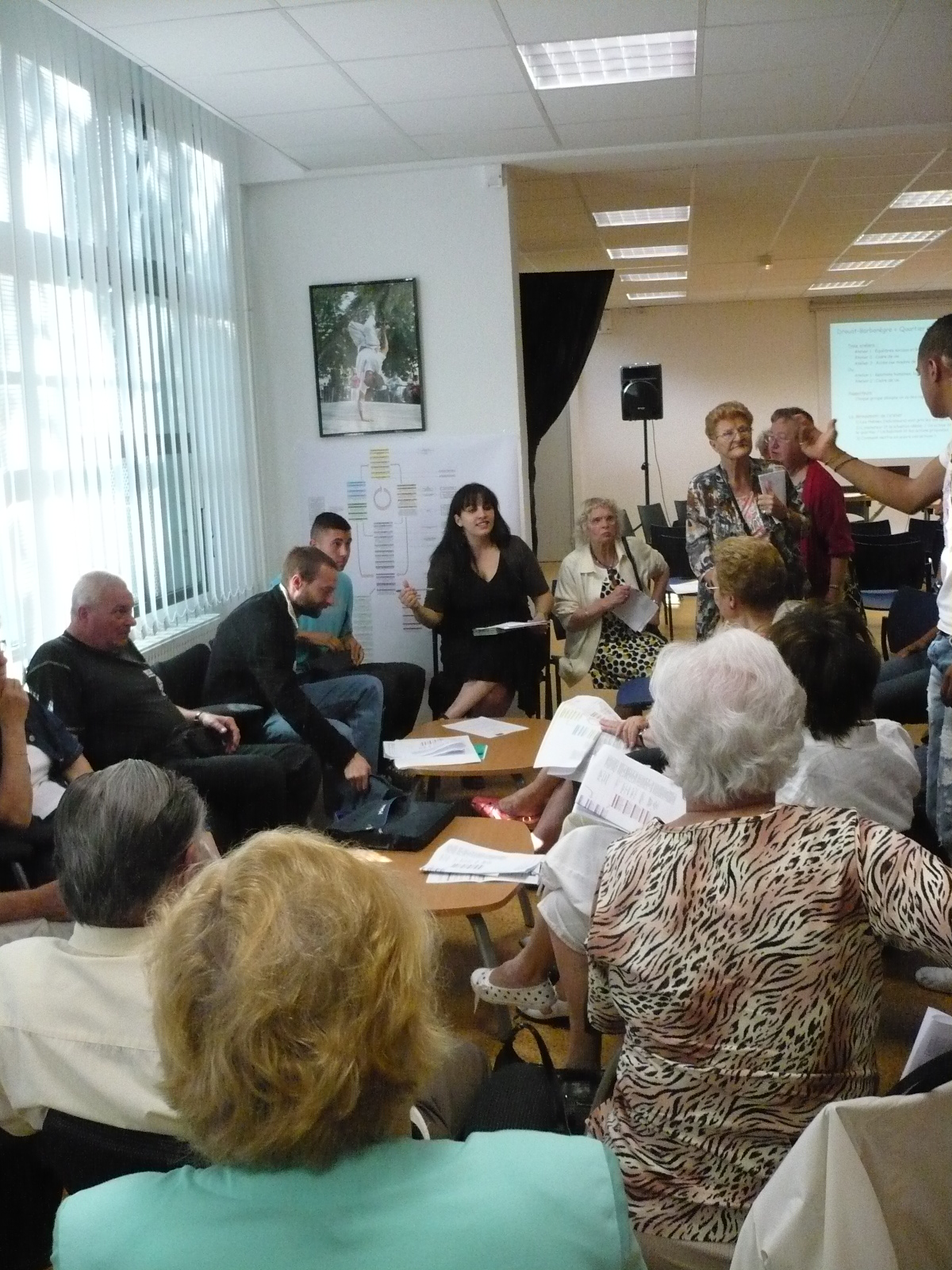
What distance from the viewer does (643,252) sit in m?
9.34

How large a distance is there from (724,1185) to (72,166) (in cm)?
396

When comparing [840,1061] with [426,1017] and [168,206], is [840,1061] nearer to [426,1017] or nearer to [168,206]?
[426,1017]

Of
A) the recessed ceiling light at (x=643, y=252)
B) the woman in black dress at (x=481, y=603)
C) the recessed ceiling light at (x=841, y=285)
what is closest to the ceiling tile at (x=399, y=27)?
the woman in black dress at (x=481, y=603)

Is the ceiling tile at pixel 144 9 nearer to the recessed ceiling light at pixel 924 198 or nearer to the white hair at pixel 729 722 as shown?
the white hair at pixel 729 722

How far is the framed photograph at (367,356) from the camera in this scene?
18.5 ft

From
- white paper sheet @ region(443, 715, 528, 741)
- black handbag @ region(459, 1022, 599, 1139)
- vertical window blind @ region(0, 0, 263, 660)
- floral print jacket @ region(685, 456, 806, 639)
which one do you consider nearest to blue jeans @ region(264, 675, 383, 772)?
white paper sheet @ region(443, 715, 528, 741)

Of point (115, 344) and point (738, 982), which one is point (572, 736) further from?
point (115, 344)

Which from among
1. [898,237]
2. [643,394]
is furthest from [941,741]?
[898,237]

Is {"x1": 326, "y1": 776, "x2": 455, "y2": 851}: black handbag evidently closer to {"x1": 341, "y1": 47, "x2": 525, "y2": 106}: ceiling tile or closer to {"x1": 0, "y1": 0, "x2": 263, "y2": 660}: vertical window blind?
{"x1": 0, "y1": 0, "x2": 263, "y2": 660}: vertical window blind

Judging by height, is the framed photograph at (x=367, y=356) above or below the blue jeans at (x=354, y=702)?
above

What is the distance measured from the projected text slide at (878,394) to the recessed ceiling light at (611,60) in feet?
32.3

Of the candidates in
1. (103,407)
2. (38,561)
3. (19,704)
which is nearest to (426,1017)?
(19,704)

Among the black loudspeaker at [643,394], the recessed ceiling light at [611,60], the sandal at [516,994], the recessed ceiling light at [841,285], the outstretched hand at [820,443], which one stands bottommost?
the sandal at [516,994]

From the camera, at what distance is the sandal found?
2.54 m
